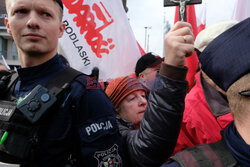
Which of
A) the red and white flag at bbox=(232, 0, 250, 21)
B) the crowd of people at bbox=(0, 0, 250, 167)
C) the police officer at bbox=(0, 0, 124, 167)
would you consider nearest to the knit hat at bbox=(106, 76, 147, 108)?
the crowd of people at bbox=(0, 0, 250, 167)

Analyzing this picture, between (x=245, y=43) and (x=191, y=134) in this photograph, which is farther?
(x=191, y=134)

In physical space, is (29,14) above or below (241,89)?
above

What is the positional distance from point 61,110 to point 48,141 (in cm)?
17

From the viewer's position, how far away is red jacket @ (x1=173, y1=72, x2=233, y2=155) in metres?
1.55

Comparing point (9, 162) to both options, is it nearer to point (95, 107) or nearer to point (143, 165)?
point (95, 107)

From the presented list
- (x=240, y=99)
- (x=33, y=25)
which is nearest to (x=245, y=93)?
(x=240, y=99)

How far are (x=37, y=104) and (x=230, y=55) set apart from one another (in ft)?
3.32

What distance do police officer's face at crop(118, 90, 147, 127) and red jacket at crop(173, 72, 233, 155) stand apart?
415 millimetres

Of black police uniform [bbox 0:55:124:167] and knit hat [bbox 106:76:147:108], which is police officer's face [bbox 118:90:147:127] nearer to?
knit hat [bbox 106:76:147:108]

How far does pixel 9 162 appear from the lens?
112 cm

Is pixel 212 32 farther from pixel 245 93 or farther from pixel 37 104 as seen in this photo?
pixel 37 104

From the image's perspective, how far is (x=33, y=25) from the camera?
1329 millimetres

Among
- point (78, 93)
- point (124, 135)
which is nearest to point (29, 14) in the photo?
point (78, 93)

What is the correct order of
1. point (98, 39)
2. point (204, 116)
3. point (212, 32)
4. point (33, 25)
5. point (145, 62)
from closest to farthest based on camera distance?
point (33, 25), point (204, 116), point (212, 32), point (98, 39), point (145, 62)
